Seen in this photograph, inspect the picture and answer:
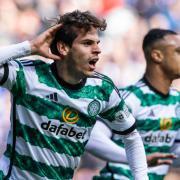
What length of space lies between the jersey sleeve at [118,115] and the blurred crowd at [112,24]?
381 centimetres

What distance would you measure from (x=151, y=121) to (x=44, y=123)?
71.1 inches

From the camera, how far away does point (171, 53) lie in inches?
262

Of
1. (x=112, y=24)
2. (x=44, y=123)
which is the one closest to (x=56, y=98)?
(x=44, y=123)

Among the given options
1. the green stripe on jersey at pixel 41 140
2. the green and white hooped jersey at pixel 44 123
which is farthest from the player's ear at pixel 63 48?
the green stripe on jersey at pixel 41 140

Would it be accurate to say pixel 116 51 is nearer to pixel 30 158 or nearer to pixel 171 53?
pixel 171 53

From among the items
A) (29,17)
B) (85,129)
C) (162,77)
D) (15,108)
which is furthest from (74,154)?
(29,17)

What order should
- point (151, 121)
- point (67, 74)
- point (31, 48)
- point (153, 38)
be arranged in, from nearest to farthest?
point (31, 48), point (67, 74), point (151, 121), point (153, 38)

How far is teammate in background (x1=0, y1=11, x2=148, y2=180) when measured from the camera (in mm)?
4698

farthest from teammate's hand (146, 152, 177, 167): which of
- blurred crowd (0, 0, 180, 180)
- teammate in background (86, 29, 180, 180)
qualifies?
blurred crowd (0, 0, 180, 180)

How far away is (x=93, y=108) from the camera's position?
194 inches

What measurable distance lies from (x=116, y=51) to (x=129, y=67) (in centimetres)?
26

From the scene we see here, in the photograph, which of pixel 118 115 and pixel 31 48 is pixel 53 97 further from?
pixel 118 115

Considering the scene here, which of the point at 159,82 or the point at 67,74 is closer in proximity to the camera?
the point at 67,74

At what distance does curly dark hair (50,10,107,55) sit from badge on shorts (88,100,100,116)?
386 mm
